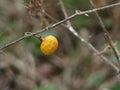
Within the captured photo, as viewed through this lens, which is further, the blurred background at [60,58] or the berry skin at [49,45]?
the blurred background at [60,58]

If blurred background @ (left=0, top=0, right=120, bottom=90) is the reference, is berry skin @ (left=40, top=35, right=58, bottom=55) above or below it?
below

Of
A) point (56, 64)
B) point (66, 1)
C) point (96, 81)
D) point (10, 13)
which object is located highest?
point (10, 13)

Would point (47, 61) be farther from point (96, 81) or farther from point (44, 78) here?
point (96, 81)

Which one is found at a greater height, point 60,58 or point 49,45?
point 60,58

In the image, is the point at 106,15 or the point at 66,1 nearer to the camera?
the point at 66,1

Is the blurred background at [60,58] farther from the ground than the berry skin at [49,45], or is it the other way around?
the blurred background at [60,58]

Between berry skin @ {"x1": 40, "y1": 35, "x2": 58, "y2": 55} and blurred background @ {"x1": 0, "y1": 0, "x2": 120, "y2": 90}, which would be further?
blurred background @ {"x1": 0, "y1": 0, "x2": 120, "y2": 90}

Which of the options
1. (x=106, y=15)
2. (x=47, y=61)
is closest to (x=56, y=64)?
(x=47, y=61)

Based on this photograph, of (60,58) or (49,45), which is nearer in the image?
(49,45)
